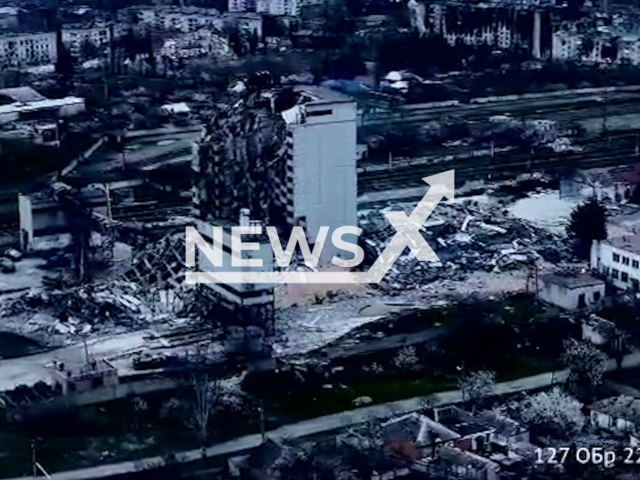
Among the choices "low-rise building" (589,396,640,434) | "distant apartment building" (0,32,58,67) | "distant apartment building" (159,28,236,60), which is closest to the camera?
"low-rise building" (589,396,640,434)

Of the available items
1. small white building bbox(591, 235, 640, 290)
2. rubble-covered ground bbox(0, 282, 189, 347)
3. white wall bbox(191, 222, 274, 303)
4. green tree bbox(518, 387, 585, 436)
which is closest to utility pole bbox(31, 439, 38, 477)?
rubble-covered ground bbox(0, 282, 189, 347)

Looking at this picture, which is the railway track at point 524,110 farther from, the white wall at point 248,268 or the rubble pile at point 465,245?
the white wall at point 248,268

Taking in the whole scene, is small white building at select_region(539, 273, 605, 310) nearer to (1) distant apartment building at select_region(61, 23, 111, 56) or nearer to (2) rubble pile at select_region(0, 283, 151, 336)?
(2) rubble pile at select_region(0, 283, 151, 336)

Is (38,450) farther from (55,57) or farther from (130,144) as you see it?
(55,57)

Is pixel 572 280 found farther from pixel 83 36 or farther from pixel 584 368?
pixel 83 36

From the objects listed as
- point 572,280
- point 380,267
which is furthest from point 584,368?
point 380,267
